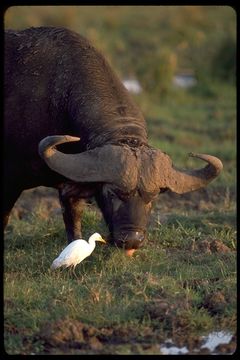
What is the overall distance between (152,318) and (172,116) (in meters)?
9.28

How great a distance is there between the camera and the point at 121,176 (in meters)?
6.88

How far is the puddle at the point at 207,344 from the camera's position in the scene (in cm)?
568

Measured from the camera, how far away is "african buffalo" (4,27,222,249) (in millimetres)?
6988

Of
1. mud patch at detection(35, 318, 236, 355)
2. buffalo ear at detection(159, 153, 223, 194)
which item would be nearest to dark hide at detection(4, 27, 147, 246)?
buffalo ear at detection(159, 153, 223, 194)

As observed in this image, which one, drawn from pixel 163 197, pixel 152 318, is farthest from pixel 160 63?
pixel 152 318

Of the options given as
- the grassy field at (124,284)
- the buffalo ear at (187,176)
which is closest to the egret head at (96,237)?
the grassy field at (124,284)

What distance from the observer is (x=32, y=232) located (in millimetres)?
8359

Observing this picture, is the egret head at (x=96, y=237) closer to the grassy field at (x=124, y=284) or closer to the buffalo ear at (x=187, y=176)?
the grassy field at (x=124, y=284)

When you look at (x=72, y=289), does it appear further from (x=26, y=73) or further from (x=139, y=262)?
(x=26, y=73)

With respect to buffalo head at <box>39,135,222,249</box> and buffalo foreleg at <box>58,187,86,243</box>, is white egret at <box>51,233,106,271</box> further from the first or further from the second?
buffalo foreleg at <box>58,187,86,243</box>

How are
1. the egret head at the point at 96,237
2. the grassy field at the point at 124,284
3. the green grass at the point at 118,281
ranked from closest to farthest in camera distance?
the grassy field at the point at 124,284
the green grass at the point at 118,281
the egret head at the point at 96,237

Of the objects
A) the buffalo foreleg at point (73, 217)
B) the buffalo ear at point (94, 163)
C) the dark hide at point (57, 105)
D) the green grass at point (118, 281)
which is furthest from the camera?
the buffalo foreleg at point (73, 217)

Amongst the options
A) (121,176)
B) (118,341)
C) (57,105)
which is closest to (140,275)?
(121,176)

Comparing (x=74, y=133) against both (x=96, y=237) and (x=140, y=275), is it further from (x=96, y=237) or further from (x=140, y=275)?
(x=140, y=275)
